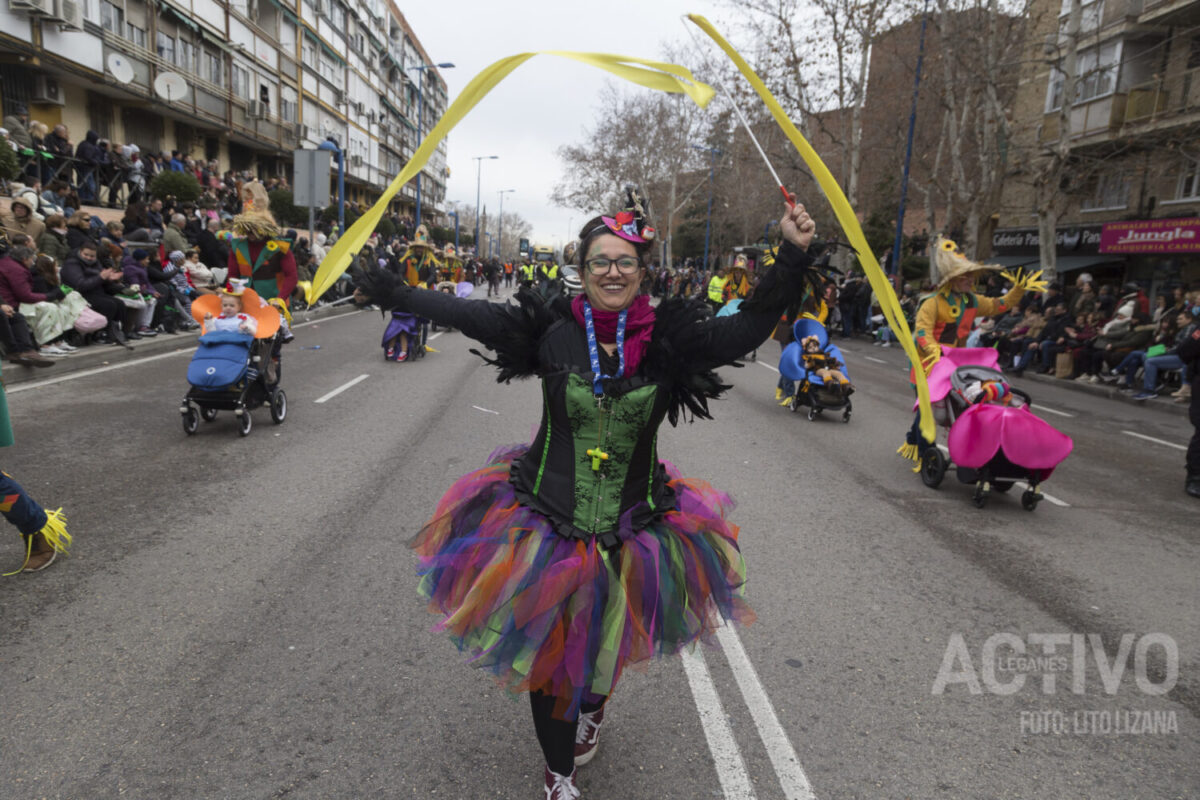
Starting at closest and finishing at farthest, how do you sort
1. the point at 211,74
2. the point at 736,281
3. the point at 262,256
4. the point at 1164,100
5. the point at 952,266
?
the point at 952,266
the point at 262,256
the point at 736,281
the point at 1164,100
the point at 211,74

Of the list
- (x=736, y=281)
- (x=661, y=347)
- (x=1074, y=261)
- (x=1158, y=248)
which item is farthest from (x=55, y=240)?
(x=1074, y=261)

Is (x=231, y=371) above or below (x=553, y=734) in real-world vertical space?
above

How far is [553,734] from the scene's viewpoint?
246 cm

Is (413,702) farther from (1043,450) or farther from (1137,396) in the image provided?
(1137,396)

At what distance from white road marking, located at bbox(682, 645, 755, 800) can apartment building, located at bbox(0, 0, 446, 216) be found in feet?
78.0

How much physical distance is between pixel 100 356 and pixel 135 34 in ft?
73.8

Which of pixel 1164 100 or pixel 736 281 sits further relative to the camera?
pixel 1164 100

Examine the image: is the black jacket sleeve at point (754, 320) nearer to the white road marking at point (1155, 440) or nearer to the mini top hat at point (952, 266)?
the mini top hat at point (952, 266)

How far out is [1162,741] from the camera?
314 cm

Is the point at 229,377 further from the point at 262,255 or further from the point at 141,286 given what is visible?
the point at 141,286

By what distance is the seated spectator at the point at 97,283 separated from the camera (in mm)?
10781

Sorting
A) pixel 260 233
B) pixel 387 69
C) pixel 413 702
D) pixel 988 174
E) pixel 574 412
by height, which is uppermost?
pixel 387 69

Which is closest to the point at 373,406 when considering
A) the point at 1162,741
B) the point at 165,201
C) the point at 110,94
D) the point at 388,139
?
the point at 1162,741

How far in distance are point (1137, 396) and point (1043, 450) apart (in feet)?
32.9
